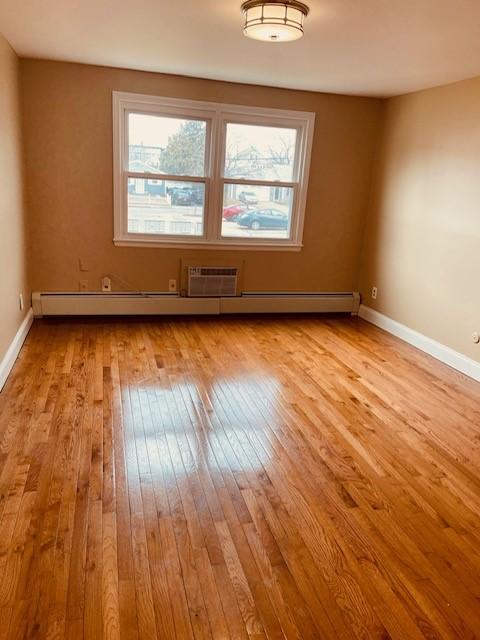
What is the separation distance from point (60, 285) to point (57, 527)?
10.4 feet

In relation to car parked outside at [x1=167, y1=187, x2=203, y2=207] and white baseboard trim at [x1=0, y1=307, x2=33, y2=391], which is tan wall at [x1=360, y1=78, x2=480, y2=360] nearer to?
car parked outside at [x1=167, y1=187, x2=203, y2=207]

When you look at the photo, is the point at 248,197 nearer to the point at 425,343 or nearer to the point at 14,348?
the point at 425,343

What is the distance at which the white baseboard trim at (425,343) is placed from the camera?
393cm

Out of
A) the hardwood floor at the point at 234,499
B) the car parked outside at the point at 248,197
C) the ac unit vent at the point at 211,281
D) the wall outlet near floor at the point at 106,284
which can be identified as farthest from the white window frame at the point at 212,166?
the hardwood floor at the point at 234,499

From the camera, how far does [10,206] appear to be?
367 cm

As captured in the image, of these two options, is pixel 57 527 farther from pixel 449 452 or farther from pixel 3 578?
pixel 449 452

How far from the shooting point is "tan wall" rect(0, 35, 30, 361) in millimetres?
3367

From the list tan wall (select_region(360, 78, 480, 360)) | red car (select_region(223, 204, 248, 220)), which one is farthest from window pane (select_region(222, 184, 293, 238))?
tan wall (select_region(360, 78, 480, 360))

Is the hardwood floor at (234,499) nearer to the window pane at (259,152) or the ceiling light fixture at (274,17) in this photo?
the window pane at (259,152)

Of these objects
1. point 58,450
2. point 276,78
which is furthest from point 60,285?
point 276,78

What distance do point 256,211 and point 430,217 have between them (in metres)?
1.76

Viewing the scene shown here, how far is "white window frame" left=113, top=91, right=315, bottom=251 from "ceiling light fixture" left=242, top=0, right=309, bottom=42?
199 cm

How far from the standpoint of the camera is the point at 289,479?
93.7 inches

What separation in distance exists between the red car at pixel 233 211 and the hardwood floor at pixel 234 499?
1.79m
